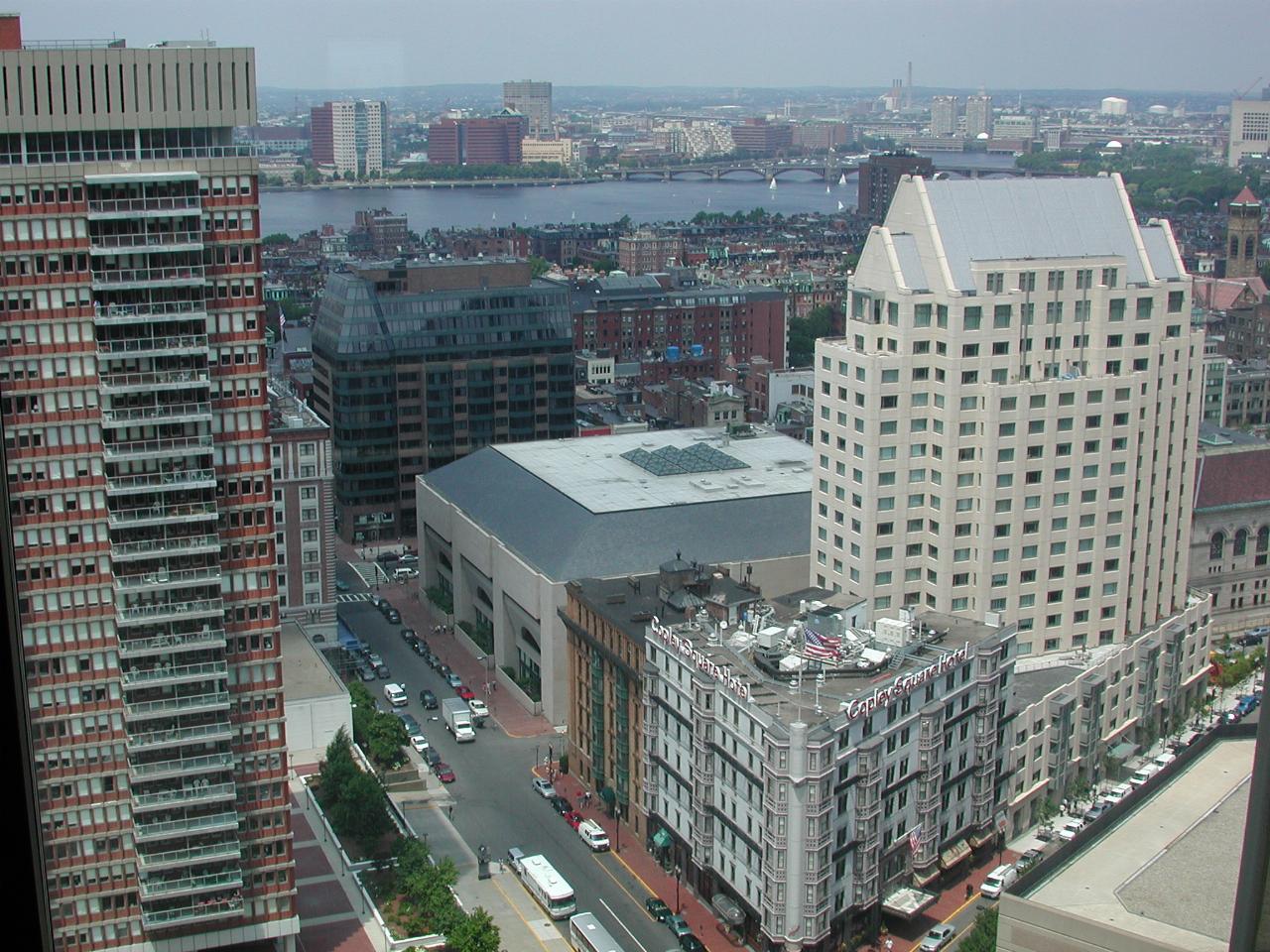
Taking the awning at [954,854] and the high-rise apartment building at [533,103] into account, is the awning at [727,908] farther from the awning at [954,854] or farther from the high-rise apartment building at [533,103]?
the high-rise apartment building at [533,103]

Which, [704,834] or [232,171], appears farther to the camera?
[704,834]

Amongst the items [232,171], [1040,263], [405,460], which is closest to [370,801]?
[232,171]

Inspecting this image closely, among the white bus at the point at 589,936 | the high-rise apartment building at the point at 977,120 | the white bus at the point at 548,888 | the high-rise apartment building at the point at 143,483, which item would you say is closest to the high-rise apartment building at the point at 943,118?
the high-rise apartment building at the point at 977,120

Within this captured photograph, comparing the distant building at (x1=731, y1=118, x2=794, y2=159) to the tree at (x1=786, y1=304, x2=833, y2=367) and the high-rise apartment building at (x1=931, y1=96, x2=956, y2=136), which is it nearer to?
the high-rise apartment building at (x1=931, y1=96, x2=956, y2=136)

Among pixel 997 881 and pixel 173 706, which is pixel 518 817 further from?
pixel 173 706

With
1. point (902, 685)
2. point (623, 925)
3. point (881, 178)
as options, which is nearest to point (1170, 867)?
point (902, 685)

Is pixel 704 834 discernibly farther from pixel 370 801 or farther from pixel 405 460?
pixel 405 460
